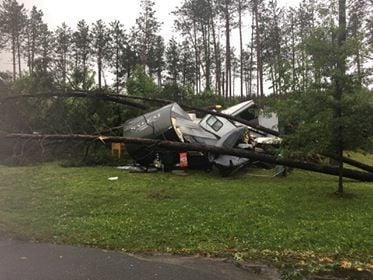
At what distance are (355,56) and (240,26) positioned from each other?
35517mm

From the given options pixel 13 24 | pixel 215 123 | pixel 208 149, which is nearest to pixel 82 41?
pixel 13 24

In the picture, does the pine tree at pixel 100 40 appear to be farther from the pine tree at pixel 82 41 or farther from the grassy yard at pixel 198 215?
the grassy yard at pixel 198 215

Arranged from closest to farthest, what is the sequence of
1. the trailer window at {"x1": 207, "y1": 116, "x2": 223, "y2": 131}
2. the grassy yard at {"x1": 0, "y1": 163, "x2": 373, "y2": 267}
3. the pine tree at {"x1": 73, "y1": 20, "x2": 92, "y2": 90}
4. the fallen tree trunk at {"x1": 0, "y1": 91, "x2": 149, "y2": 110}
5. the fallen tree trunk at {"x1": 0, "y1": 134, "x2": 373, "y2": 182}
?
the grassy yard at {"x1": 0, "y1": 163, "x2": 373, "y2": 267}, the fallen tree trunk at {"x1": 0, "y1": 134, "x2": 373, "y2": 182}, the fallen tree trunk at {"x1": 0, "y1": 91, "x2": 149, "y2": 110}, the trailer window at {"x1": 207, "y1": 116, "x2": 223, "y2": 131}, the pine tree at {"x1": 73, "y1": 20, "x2": 92, "y2": 90}

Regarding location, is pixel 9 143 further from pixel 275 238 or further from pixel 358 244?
pixel 358 244

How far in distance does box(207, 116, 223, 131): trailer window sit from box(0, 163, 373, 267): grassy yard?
14.5ft

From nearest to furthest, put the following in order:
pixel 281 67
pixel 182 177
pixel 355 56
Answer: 1. pixel 355 56
2. pixel 281 67
3. pixel 182 177

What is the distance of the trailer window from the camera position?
58.5ft

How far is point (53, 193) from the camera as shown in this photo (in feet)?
36.8

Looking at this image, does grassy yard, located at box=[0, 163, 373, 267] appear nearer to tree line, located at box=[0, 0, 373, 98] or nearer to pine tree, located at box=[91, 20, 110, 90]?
tree line, located at box=[0, 0, 373, 98]

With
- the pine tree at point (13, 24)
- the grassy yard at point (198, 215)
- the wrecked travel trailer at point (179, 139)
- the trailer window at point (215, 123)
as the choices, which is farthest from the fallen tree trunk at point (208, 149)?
the pine tree at point (13, 24)

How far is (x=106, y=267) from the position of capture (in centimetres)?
598

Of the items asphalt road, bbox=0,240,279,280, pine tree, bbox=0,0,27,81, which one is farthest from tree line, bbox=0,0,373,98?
asphalt road, bbox=0,240,279,280

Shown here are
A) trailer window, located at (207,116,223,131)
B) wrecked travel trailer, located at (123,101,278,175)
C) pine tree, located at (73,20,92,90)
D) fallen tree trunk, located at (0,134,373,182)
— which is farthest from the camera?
pine tree, located at (73,20,92,90)

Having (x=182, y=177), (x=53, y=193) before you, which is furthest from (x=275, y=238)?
(x=182, y=177)
